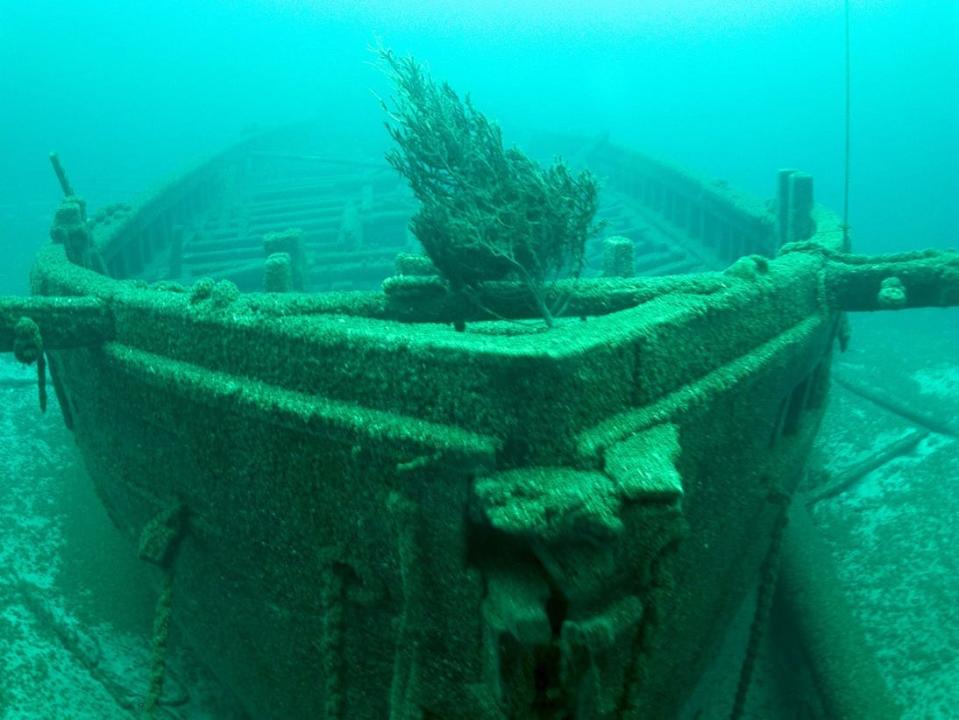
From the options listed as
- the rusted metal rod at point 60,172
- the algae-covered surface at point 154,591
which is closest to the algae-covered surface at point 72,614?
the algae-covered surface at point 154,591

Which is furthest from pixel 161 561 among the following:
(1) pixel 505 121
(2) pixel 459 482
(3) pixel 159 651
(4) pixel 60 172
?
(1) pixel 505 121

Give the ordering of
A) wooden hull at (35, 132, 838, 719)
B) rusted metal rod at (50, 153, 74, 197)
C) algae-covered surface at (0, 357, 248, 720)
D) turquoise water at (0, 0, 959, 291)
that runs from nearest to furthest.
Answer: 1. wooden hull at (35, 132, 838, 719)
2. algae-covered surface at (0, 357, 248, 720)
3. rusted metal rod at (50, 153, 74, 197)
4. turquoise water at (0, 0, 959, 291)

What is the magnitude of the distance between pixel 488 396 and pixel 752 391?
4.32 feet

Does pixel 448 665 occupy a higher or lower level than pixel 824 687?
higher

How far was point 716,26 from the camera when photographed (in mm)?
108000

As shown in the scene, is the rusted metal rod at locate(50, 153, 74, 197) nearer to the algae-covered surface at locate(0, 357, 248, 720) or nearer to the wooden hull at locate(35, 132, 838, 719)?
the algae-covered surface at locate(0, 357, 248, 720)

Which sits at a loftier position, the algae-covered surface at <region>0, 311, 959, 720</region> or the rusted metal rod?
the rusted metal rod

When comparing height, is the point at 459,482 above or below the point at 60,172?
below

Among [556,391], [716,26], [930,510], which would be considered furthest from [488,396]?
[716,26]

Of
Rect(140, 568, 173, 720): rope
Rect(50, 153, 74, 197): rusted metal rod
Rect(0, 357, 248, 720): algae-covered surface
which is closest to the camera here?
Rect(140, 568, 173, 720): rope

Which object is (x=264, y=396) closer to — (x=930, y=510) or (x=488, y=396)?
(x=488, y=396)

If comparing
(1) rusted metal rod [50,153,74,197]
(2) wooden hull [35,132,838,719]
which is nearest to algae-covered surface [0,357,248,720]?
(2) wooden hull [35,132,838,719]

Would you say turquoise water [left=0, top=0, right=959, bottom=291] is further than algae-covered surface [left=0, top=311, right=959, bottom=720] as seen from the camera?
Yes

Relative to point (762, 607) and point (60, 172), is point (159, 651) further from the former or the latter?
point (60, 172)
